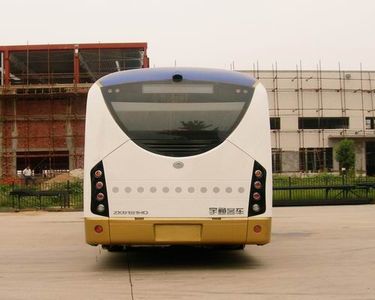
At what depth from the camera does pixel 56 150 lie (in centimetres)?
4150

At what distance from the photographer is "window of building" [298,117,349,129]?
58.6 meters

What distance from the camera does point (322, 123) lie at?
58.6m

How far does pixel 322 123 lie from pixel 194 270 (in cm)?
5178

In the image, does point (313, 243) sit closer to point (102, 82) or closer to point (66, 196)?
point (102, 82)

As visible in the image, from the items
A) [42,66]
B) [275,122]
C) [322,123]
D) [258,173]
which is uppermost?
[42,66]

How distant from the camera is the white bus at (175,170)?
27.6 ft

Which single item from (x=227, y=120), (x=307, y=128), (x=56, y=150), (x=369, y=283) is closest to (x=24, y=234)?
(x=227, y=120)

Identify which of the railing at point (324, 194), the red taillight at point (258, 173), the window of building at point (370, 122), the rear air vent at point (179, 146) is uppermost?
the window of building at point (370, 122)

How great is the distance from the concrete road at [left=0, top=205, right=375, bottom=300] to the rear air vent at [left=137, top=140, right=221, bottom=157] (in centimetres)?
179

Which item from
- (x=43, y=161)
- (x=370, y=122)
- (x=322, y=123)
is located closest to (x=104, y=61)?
(x=43, y=161)

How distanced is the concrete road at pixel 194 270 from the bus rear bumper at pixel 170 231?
505 millimetres

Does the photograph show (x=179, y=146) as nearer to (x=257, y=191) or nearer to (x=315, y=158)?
(x=257, y=191)

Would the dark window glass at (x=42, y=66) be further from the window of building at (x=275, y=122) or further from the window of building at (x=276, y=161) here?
the window of building at (x=276, y=161)

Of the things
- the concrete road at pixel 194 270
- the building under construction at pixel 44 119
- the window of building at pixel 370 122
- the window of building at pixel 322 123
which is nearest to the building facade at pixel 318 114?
the window of building at pixel 322 123
